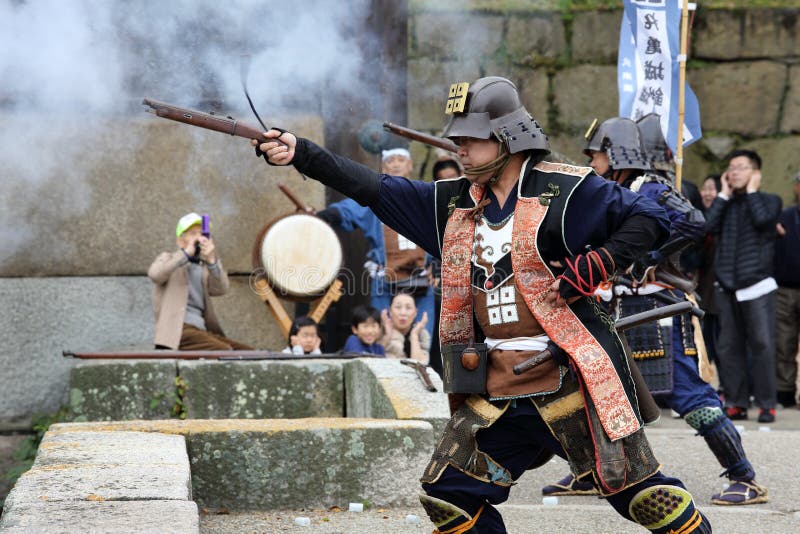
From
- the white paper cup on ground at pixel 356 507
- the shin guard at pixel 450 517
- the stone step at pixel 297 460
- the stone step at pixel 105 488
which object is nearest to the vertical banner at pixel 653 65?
the stone step at pixel 297 460

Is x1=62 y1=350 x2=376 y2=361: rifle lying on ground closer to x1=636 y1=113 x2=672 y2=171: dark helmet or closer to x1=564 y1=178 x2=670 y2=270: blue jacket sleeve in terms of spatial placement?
x1=636 y1=113 x2=672 y2=171: dark helmet

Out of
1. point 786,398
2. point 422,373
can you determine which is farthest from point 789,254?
point 422,373

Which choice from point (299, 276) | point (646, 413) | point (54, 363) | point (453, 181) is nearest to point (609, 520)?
point (646, 413)

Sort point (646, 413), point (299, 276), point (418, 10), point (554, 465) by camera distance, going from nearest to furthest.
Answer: point (646, 413) < point (554, 465) < point (299, 276) < point (418, 10)

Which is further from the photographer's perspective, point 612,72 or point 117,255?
point 612,72

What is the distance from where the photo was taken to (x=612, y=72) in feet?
37.7

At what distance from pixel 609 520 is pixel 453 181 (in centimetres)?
188

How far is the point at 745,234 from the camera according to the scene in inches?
345

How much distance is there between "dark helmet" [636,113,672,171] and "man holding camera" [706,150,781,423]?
2099 millimetres

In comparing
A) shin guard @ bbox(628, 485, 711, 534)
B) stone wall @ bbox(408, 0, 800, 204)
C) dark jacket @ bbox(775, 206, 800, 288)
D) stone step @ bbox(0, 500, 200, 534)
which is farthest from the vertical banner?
stone step @ bbox(0, 500, 200, 534)

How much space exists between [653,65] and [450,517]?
16.6 feet

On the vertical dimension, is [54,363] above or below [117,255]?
below

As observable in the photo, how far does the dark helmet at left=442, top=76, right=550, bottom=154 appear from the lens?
3979 mm

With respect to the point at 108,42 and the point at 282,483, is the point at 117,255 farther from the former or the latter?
the point at 282,483
